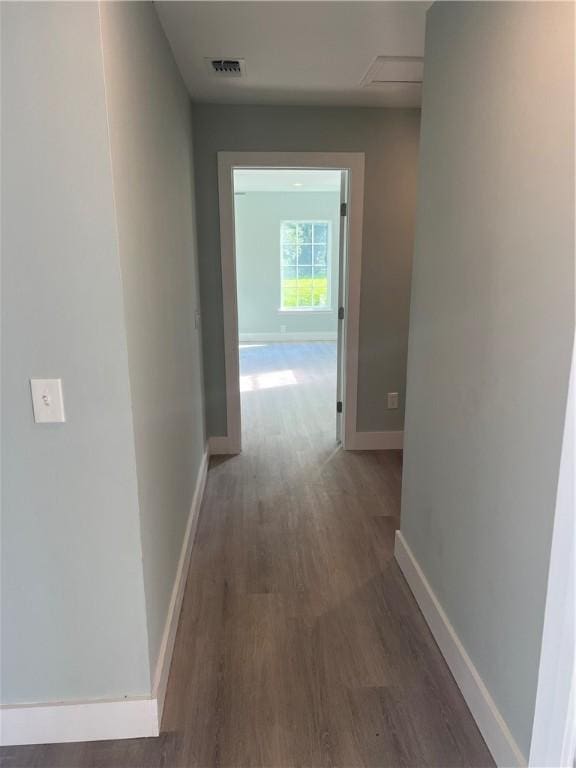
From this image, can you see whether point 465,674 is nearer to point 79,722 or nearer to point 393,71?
point 79,722

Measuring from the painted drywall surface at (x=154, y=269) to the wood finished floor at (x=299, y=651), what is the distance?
0.81 feet

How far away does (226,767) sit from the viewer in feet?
5.04

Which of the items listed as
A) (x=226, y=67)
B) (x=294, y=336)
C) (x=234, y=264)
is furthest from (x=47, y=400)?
(x=294, y=336)

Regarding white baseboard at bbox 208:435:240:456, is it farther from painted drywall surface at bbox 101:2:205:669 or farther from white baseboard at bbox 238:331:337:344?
white baseboard at bbox 238:331:337:344

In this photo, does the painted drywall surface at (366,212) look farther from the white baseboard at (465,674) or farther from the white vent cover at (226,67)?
the white baseboard at (465,674)

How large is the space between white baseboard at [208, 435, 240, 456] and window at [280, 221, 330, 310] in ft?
17.9

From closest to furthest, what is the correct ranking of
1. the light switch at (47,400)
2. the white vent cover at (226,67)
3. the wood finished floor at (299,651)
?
the light switch at (47,400) < the wood finished floor at (299,651) < the white vent cover at (226,67)

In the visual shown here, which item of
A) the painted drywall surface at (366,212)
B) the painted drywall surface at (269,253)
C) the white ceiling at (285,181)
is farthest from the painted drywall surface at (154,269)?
the painted drywall surface at (269,253)

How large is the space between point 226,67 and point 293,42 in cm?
48

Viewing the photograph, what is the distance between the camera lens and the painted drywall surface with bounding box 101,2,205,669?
145cm

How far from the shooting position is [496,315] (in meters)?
1.52

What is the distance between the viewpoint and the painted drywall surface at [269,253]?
8602mm

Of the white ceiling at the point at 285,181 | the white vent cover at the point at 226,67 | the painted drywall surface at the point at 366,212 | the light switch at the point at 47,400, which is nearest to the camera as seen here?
the light switch at the point at 47,400

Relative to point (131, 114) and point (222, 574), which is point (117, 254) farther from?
point (222, 574)
